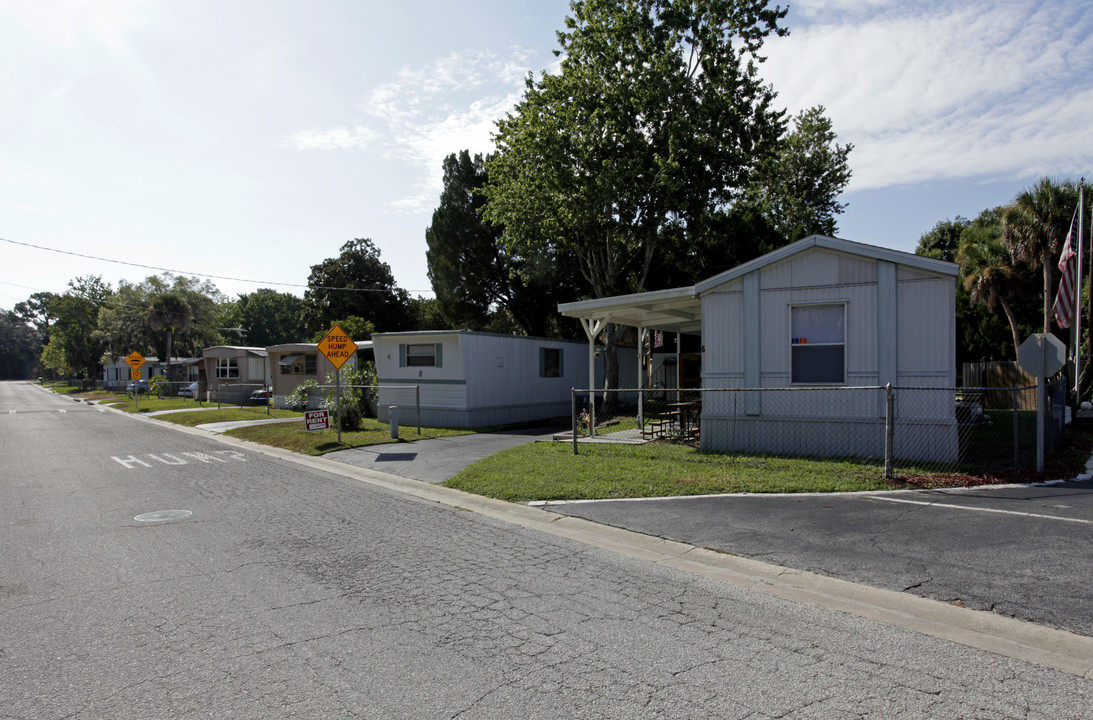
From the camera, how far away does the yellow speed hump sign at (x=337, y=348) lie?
1558 centimetres

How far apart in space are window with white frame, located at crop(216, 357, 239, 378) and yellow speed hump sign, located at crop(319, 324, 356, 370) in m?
25.4

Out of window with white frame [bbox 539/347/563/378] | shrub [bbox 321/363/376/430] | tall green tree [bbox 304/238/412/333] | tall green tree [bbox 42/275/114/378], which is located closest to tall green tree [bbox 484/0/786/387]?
window with white frame [bbox 539/347/563/378]

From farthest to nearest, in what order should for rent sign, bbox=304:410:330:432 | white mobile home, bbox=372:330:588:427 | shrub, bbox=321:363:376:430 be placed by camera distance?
white mobile home, bbox=372:330:588:427, shrub, bbox=321:363:376:430, for rent sign, bbox=304:410:330:432

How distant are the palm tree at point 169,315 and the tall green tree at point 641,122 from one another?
3808cm

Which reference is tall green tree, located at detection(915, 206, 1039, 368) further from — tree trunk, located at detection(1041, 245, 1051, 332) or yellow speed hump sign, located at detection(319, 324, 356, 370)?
yellow speed hump sign, located at detection(319, 324, 356, 370)

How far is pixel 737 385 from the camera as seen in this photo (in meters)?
12.2

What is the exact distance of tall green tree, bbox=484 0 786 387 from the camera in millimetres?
20188

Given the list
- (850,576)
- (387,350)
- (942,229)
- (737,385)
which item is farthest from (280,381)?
(942,229)

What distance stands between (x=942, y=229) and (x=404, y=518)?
44.3 meters

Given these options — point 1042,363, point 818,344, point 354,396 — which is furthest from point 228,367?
point 1042,363

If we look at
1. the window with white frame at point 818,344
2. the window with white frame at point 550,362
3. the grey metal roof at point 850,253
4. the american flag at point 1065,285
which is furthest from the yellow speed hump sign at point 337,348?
the american flag at point 1065,285

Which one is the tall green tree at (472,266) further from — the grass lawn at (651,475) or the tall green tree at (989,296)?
the grass lawn at (651,475)

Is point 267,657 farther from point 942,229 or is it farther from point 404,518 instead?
Result: point 942,229

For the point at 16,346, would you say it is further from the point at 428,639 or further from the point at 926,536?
the point at 926,536
